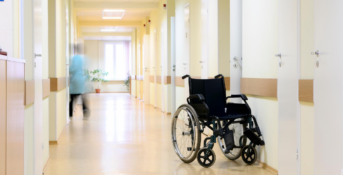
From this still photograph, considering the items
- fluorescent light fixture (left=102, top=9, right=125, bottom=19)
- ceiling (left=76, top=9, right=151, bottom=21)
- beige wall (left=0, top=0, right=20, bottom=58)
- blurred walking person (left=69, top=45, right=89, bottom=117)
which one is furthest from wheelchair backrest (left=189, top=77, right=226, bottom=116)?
fluorescent light fixture (left=102, top=9, right=125, bottom=19)

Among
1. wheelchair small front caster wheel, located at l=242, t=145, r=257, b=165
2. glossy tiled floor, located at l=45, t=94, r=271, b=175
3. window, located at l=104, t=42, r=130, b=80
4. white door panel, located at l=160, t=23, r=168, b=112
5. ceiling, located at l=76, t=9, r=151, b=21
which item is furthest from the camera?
window, located at l=104, t=42, r=130, b=80

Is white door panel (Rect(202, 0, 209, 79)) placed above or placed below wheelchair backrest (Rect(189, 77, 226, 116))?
above

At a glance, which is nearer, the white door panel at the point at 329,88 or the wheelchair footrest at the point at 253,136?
the white door panel at the point at 329,88

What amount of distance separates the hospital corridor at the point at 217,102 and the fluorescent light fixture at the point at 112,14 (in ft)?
17.9

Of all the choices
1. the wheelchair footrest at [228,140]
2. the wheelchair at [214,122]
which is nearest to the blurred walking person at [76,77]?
the wheelchair at [214,122]

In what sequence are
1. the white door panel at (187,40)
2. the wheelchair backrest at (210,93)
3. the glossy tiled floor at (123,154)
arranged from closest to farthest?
the glossy tiled floor at (123,154), the wheelchair backrest at (210,93), the white door panel at (187,40)

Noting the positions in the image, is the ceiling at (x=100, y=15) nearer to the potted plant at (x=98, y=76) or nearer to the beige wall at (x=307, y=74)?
the potted plant at (x=98, y=76)

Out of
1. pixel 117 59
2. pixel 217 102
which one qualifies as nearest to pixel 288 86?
pixel 217 102

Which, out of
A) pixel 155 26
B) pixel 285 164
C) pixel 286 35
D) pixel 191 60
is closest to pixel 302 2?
pixel 286 35

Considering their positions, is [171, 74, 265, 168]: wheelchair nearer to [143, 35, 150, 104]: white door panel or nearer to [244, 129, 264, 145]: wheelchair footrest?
[244, 129, 264, 145]: wheelchair footrest

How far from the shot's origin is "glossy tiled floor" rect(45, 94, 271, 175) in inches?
155

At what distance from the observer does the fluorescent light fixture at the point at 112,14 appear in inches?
505

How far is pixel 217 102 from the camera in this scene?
4.27 meters

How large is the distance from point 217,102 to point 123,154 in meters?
1.39
